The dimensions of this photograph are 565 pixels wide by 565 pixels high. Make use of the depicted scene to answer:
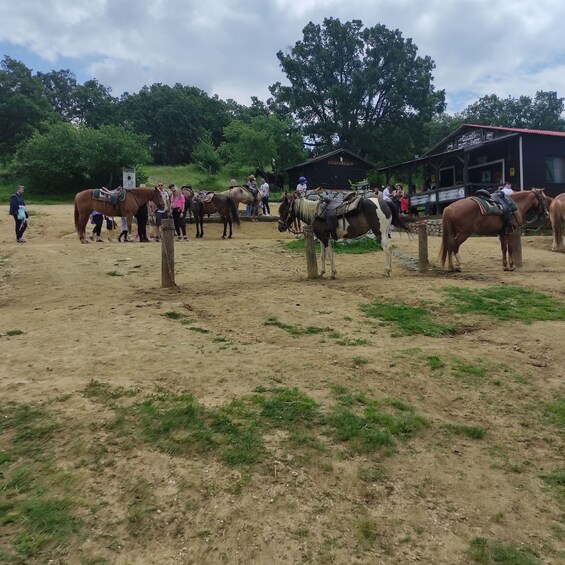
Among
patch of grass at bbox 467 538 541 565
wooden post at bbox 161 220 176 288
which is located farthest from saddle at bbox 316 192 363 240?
patch of grass at bbox 467 538 541 565

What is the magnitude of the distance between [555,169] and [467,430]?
24711 millimetres

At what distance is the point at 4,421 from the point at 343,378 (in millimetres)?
2907

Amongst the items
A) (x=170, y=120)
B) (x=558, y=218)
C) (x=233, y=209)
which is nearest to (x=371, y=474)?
(x=558, y=218)

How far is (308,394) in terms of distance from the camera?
167 inches

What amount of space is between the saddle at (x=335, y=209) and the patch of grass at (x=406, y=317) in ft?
9.50

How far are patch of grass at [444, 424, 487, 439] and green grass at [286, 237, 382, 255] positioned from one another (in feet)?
33.2

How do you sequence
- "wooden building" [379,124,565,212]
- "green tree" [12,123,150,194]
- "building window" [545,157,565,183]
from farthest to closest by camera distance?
1. "green tree" [12,123,150,194]
2. "building window" [545,157,565,183]
3. "wooden building" [379,124,565,212]

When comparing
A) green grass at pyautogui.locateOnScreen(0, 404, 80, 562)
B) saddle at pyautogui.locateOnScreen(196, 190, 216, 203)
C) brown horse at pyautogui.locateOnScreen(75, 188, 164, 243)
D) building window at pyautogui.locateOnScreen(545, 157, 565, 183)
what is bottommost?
green grass at pyautogui.locateOnScreen(0, 404, 80, 562)

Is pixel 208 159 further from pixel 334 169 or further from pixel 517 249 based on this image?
pixel 517 249

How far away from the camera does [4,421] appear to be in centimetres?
353

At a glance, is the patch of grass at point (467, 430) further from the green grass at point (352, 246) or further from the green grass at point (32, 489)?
the green grass at point (352, 246)

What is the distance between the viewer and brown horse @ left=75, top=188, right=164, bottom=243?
587 inches

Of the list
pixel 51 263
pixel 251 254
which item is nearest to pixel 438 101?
pixel 251 254

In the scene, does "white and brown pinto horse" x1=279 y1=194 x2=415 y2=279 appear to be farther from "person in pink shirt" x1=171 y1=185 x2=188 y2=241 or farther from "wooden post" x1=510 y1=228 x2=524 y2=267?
"person in pink shirt" x1=171 y1=185 x2=188 y2=241
